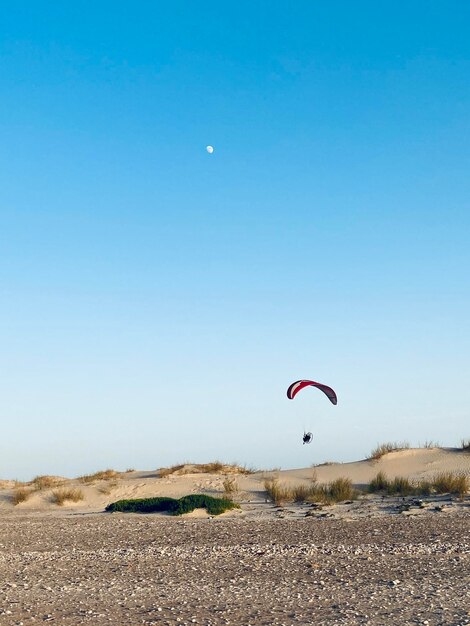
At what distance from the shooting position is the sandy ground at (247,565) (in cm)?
1112

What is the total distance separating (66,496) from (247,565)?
1852cm

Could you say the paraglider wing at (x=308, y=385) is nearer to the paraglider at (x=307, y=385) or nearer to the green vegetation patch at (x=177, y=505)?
the paraglider at (x=307, y=385)

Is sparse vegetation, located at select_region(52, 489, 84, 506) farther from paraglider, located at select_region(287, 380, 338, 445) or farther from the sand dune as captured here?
paraglider, located at select_region(287, 380, 338, 445)

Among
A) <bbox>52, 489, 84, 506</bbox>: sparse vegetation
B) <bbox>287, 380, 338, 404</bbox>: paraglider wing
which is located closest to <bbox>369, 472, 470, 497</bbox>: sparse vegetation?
<bbox>287, 380, 338, 404</bbox>: paraglider wing

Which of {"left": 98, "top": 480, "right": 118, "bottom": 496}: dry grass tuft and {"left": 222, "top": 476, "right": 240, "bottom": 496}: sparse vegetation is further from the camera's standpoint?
{"left": 98, "top": 480, "right": 118, "bottom": 496}: dry grass tuft

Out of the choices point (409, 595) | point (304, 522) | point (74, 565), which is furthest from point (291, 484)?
point (409, 595)

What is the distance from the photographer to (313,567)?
49.2 ft

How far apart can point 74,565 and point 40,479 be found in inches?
951

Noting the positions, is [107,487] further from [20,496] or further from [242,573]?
[242,573]

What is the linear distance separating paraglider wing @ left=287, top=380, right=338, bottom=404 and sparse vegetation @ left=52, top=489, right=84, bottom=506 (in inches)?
393

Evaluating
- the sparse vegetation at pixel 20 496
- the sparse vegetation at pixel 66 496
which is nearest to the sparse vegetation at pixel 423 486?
the sparse vegetation at pixel 66 496

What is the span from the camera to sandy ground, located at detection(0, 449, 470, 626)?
1112cm

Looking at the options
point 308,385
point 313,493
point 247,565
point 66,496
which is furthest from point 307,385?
point 247,565

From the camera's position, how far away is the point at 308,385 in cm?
3344
